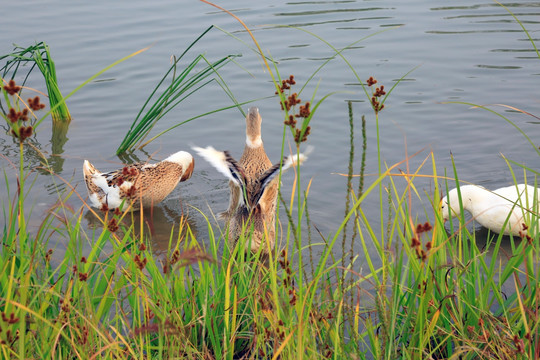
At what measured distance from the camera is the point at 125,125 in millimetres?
7594

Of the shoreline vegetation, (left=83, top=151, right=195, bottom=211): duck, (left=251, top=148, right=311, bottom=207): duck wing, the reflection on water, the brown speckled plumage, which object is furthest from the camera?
(left=83, top=151, right=195, bottom=211): duck

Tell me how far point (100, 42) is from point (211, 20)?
169 centimetres

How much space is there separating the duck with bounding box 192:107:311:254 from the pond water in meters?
0.58

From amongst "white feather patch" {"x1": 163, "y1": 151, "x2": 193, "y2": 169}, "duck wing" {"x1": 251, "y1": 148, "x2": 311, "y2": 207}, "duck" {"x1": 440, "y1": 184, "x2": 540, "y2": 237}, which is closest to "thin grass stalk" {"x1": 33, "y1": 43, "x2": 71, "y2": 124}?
"white feather patch" {"x1": 163, "y1": 151, "x2": 193, "y2": 169}

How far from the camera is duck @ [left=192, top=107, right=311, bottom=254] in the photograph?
4430mm

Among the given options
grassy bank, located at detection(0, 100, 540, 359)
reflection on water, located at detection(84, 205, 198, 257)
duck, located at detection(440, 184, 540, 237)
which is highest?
grassy bank, located at detection(0, 100, 540, 359)

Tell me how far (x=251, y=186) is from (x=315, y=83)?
3813 millimetres

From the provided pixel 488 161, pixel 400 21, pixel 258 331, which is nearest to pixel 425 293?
pixel 258 331

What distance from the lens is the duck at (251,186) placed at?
4.43 m

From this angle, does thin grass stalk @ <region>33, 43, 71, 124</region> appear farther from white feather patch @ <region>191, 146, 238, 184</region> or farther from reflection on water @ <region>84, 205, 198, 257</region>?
white feather patch @ <region>191, 146, 238, 184</region>

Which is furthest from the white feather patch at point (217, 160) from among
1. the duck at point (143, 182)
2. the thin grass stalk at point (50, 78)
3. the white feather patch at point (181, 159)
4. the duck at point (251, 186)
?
the thin grass stalk at point (50, 78)

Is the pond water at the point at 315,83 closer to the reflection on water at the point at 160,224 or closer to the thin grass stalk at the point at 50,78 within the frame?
the reflection on water at the point at 160,224

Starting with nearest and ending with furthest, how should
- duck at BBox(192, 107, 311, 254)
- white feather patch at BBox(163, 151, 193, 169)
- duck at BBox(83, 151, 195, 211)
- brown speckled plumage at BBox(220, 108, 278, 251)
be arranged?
duck at BBox(192, 107, 311, 254) < brown speckled plumage at BBox(220, 108, 278, 251) < duck at BBox(83, 151, 195, 211) < white feather patch at BBox(163, 151, 193, 169)

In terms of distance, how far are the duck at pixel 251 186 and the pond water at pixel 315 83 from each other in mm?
584
